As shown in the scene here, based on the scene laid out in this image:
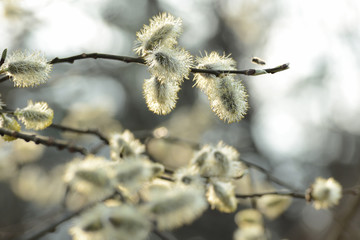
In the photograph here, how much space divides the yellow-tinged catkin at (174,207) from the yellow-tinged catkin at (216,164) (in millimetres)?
461

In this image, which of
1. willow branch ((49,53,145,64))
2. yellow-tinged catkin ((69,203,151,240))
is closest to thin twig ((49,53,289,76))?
willow branch ((49,53,145,64))

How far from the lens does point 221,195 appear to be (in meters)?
1.37

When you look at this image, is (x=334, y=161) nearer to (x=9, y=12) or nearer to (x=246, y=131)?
(x=246, y=131)

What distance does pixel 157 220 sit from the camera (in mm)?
947

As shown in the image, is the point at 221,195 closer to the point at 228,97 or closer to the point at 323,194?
the point at 228,97

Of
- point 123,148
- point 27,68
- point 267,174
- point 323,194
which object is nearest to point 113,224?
point 123,148

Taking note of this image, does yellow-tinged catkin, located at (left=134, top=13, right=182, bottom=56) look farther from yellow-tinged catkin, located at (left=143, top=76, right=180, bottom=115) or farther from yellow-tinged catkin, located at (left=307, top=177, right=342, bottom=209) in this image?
yellow-tinged catkin, located at (left=307, top=177, right=342, bottom=209)

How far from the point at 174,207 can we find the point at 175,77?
19.5 inches

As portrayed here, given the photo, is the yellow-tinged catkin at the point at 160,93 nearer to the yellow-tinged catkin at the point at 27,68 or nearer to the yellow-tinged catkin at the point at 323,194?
the yellow-tinged catkin at the point at 27,68

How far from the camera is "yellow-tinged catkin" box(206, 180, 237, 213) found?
1.37m

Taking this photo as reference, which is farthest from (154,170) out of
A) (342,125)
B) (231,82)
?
(342,125)

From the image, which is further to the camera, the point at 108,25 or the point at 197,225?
the point at 197,225

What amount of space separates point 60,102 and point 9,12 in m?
3.09

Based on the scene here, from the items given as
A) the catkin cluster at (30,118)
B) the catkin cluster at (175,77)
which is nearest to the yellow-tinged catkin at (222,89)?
the catkin cluster at (175,77)
